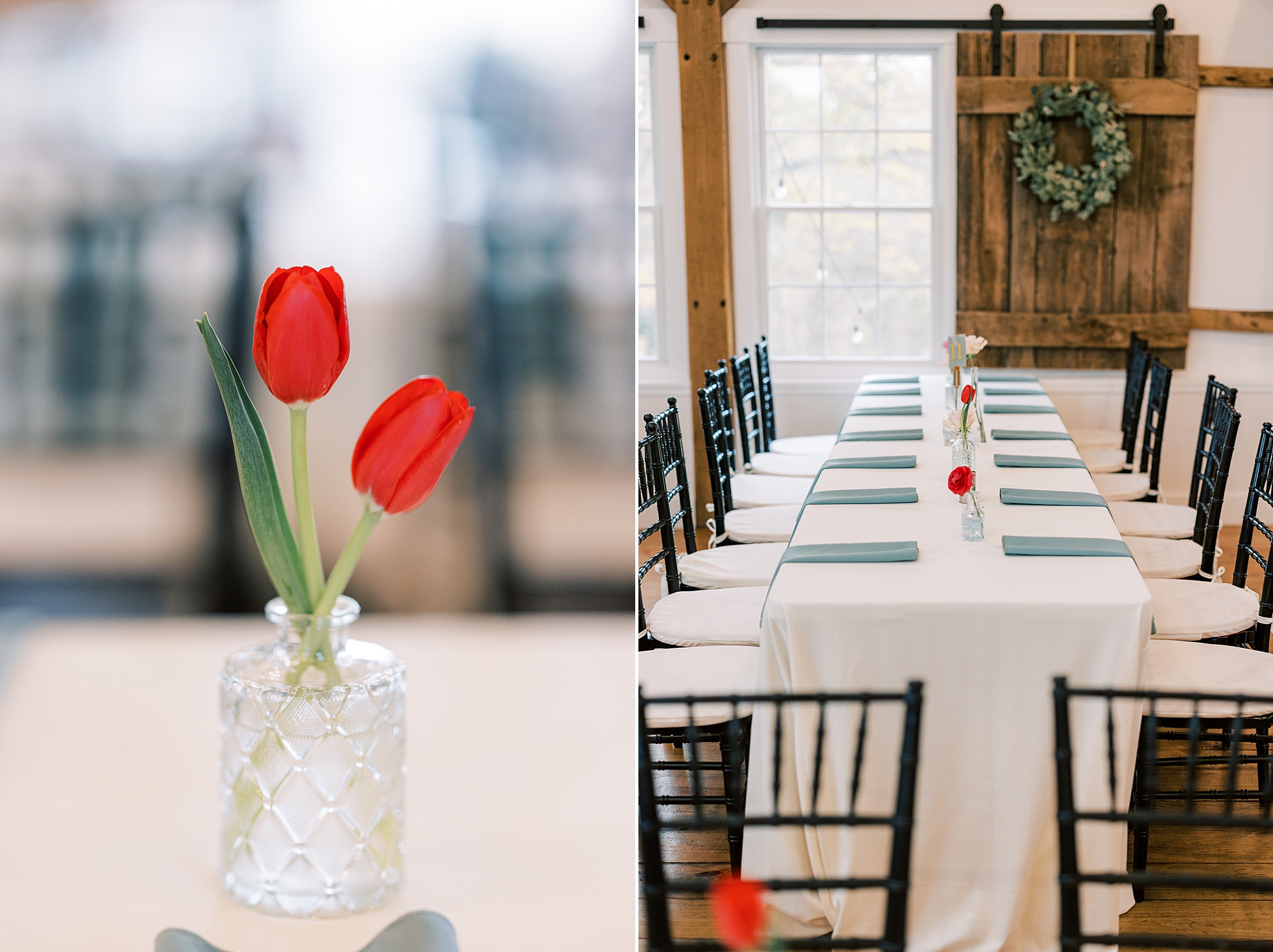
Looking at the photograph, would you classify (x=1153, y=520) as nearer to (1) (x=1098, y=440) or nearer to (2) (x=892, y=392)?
(1) (x=1098, y=440)

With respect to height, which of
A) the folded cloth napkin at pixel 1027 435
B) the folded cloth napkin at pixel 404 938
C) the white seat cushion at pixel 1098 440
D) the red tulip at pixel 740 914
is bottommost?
the white seat cushion at pixel 1098 440

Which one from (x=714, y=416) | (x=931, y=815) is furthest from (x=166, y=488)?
(x=714, y=416)

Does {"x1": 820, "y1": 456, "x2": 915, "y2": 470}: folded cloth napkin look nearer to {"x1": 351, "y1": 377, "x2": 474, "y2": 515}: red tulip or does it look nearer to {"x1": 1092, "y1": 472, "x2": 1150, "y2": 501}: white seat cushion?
{"x1": 1092, "y1": 472, "x2": 1150, "y2": 501}: white seat cushion

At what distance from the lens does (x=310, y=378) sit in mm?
681

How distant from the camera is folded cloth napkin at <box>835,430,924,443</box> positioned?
3.42 m

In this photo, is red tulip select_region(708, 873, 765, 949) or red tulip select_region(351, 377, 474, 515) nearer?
red tulip select_region(708, 873, 765, 949)

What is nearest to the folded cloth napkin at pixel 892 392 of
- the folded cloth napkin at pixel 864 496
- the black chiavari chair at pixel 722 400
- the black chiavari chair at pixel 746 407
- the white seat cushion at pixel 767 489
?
the black chiavari chair at pixel 746 407

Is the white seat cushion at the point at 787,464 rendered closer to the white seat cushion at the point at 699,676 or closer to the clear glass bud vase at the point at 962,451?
the clear glass bud vase at the point at 962,451

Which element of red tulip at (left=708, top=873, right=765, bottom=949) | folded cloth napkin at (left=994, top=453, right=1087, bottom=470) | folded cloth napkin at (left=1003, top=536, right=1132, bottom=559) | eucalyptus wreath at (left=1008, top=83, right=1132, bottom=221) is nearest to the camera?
red tulip at (left=708, top=873, right=765, bottom=949)

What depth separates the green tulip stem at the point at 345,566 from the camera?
698 millimetres

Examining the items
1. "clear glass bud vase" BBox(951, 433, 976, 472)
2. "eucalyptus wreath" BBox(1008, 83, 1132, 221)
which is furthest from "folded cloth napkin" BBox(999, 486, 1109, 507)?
"eucalyptus wreath" BBox(1008, 83, 1132, 221)

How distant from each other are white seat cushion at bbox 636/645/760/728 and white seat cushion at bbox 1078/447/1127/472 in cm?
218

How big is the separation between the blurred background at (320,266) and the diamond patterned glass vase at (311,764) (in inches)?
26.4

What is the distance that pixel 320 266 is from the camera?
1400 mm
